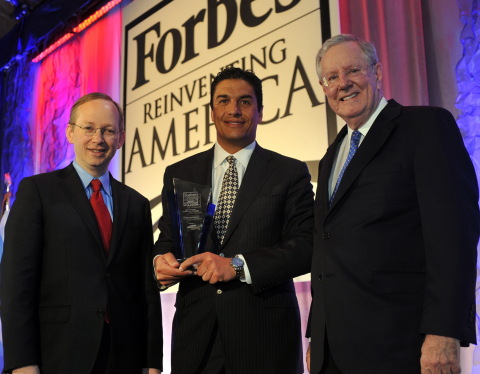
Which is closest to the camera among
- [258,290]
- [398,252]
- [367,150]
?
[398,252]

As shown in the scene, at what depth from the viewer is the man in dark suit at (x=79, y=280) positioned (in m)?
1.89

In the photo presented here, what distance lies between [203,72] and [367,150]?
2.88 meters

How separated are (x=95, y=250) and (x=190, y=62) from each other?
108 inches

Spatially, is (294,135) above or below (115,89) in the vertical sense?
below

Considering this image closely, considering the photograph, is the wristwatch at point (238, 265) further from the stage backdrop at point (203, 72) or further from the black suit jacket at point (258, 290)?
the stage backdrop at point (203, 72)

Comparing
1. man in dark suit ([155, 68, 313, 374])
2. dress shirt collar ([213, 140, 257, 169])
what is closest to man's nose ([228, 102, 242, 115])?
man in dark suit ([155, 68, 313, 374])

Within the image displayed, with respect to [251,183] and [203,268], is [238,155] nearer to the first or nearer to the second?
[251,183]

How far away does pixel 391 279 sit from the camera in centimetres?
150

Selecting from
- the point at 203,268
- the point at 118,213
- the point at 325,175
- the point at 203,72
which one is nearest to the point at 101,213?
the point at 118,213

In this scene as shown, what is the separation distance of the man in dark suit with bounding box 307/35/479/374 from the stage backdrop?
1.71 meters

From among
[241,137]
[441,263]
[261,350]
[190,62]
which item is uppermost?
[190,62]

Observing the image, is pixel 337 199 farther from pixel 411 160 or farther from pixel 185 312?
pixel 185 312

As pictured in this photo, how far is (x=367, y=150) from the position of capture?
162 centimetres

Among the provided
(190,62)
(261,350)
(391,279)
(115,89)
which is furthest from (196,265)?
Result: (115,89)
